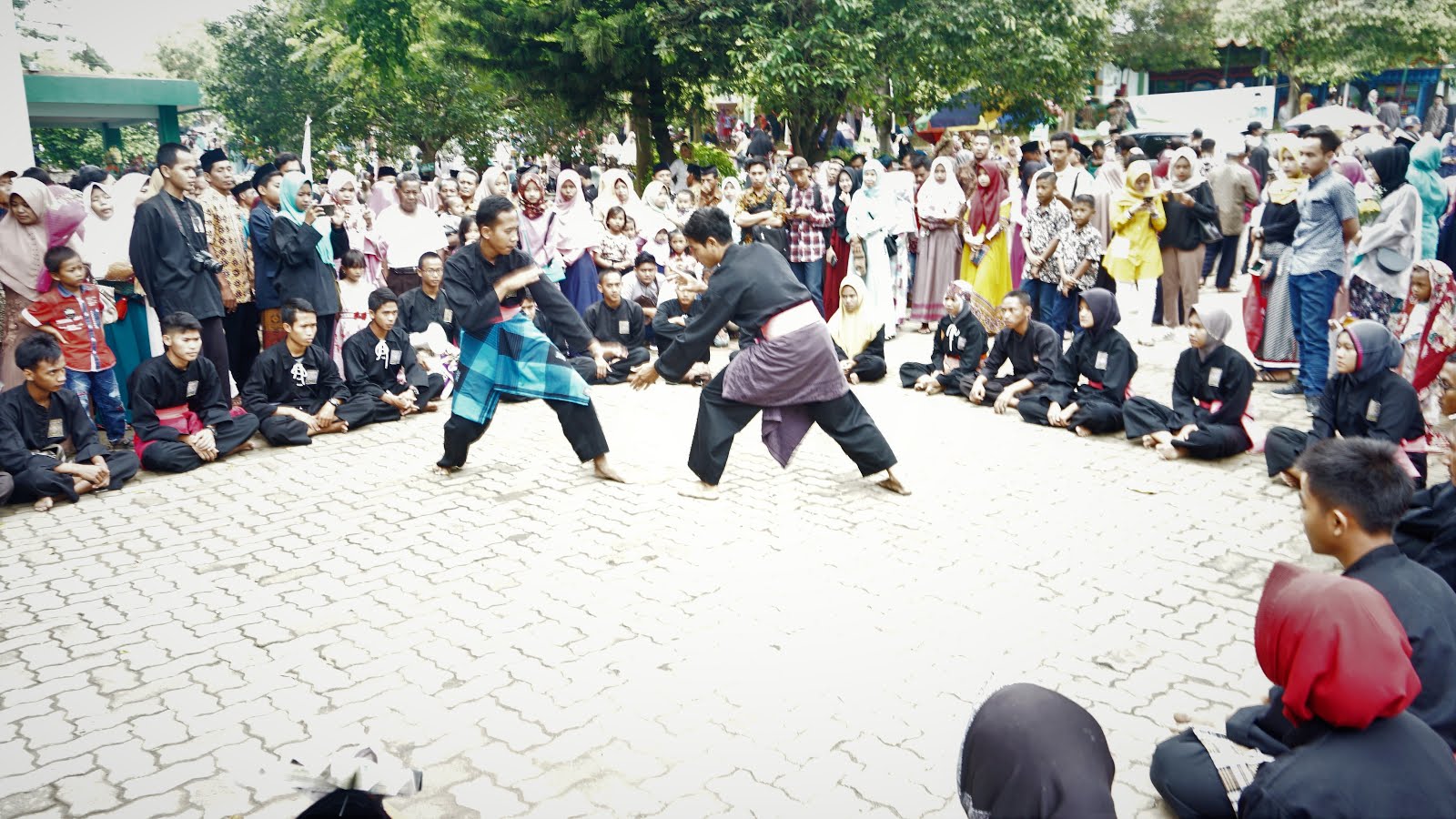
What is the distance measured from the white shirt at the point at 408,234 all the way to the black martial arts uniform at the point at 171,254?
2.12 m

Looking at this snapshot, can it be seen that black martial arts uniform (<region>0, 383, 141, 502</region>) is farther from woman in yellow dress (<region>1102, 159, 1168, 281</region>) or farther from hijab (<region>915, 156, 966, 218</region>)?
woman in yellow dress (<region>1102, 159, 1168, 281</region>)

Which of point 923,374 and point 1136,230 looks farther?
point 1136,230

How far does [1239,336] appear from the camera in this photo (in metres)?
9.70

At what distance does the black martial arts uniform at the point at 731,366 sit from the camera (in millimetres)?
5512

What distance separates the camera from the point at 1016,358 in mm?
7562

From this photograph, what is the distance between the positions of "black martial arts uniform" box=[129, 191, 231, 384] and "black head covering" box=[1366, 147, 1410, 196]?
7.58m

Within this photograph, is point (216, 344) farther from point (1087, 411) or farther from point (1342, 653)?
point (1342, 653)

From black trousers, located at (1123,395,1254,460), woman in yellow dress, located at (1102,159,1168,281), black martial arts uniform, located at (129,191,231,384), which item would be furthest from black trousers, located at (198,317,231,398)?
woman in yellow dress, located at (1102,159,1168,281)

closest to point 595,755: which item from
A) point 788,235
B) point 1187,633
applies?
point 1187,633

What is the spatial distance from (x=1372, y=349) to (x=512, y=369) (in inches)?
174

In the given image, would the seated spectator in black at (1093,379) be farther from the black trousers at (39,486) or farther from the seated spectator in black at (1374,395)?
the black trousers at (39,486)

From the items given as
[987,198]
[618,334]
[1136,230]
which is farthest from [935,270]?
[618,334]

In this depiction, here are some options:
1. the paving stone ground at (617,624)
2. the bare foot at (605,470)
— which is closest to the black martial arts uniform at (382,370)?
the paving stone ground at (617,624)

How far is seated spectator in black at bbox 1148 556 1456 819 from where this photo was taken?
2.11 m
